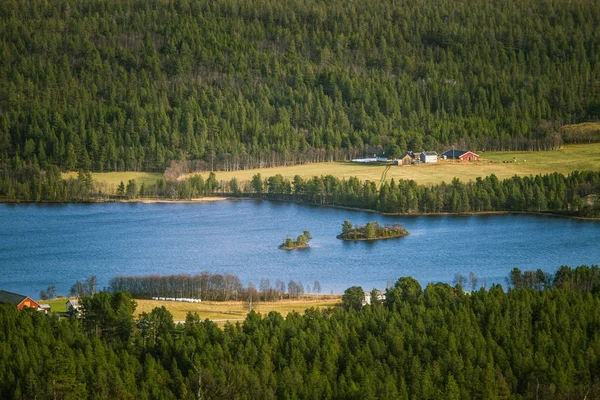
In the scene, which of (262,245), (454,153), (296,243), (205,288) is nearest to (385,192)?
(296,243)

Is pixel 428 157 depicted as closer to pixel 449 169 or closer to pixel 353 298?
pixel 449 169

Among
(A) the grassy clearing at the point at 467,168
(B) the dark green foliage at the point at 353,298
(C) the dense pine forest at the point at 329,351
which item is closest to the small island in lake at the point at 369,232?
(A) the grassy clearing at the point at 467,168

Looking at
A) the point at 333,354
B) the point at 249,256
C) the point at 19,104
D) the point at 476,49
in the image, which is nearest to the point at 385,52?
the point at 476,49

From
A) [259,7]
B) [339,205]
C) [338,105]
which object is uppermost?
[259,7]

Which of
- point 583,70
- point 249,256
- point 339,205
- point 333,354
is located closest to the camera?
point 333,354

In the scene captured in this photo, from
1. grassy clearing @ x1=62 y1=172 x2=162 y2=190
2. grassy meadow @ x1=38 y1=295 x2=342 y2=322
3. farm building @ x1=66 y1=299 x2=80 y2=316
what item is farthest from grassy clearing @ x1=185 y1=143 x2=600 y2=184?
farm building @ x1=66 y1=299 x2=80 y2=316

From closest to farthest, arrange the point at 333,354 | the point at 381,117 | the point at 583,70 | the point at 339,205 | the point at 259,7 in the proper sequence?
the point at 333,354 → the point at 339,205 → the point at 381,117 → the point at 583,70 → the point at 259,7

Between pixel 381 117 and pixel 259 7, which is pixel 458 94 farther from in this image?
pixel 259 7

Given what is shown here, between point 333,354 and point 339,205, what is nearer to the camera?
point 333,354
